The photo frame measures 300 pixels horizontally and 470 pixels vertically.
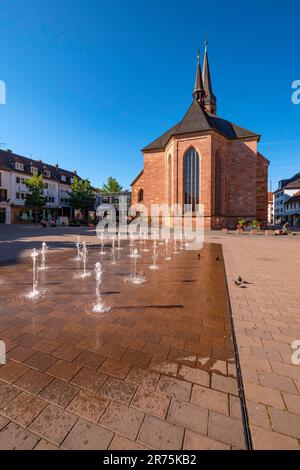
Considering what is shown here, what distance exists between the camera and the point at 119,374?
101 inches

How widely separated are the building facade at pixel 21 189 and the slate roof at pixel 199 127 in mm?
23542

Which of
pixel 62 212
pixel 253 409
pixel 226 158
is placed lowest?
pixel 253 409

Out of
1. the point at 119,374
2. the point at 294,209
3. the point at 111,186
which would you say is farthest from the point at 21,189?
the point at 294,209

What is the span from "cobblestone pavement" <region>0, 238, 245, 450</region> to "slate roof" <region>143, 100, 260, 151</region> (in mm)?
28326

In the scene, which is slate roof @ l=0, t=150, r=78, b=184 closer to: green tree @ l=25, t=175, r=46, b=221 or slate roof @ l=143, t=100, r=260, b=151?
green tree @ l=25, t=175, r=46, b=221

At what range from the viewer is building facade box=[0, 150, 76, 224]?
130ft

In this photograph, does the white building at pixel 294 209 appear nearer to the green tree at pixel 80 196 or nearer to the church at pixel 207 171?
the church at pixel 207 171

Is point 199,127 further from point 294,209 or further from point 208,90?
point 294,209

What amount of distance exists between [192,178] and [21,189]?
31314 mm

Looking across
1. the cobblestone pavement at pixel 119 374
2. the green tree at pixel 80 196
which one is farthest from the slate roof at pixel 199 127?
the cobblestone pavement at pixel 119 374

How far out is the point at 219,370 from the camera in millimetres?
2666
